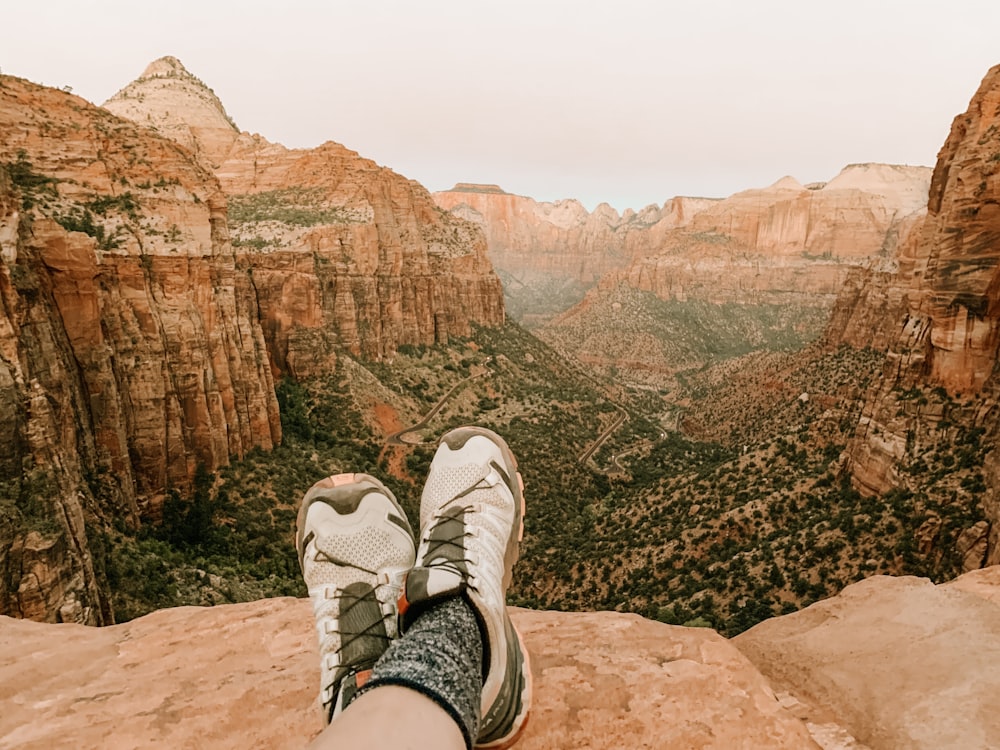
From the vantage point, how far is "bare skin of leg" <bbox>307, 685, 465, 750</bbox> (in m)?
2.49

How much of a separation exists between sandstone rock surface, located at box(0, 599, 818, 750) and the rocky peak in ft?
176

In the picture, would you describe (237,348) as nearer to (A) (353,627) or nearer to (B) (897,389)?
(A) (353,627)

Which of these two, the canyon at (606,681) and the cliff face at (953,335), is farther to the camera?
the cliff face at (953,335)

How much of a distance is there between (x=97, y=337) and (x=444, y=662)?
20481 millimetres

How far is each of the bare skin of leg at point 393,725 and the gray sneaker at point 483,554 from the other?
2.50 ft

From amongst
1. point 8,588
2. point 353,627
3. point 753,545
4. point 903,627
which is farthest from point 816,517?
point 8,588

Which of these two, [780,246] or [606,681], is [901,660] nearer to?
[606,681]

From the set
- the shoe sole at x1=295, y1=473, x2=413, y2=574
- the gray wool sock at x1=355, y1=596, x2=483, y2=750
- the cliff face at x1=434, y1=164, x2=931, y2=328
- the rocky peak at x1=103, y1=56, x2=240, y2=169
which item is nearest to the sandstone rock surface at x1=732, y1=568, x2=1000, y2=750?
the gray wool sock at x1=355, y1=596, x2=483, y2=750

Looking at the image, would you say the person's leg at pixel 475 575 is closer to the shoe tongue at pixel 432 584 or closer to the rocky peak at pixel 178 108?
the shoe tongue at pixel 432 584

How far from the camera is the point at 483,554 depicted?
4.85 metres

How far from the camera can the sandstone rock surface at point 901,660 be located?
4359 millimetres

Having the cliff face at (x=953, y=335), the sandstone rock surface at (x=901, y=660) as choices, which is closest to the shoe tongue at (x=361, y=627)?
the sandstone rock surface at (x=901, y=660)

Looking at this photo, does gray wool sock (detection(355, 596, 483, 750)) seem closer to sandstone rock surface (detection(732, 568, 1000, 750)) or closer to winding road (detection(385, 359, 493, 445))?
sandstone rock surface (detection(732, 568, 1000, 750))

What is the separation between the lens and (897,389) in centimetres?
2036
